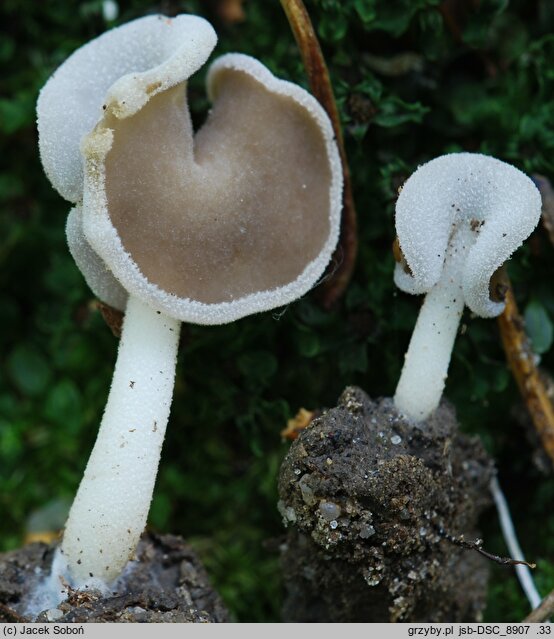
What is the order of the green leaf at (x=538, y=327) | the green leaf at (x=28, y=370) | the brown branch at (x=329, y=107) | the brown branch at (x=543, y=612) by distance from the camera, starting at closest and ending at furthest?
1. the brown branch at (x=543, y=612)
2. the brown branch at (x=329, y=107)
3. the green leaf at (x=538, y=327)
4. the green leaf at (x=28, y=370)

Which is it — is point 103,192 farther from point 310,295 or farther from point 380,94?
point 380,94

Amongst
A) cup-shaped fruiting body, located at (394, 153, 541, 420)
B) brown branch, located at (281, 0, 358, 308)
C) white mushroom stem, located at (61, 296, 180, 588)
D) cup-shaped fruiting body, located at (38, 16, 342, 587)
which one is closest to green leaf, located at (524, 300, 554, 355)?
cup-shaped fruiting body, located at (394, 153, 541, 420)

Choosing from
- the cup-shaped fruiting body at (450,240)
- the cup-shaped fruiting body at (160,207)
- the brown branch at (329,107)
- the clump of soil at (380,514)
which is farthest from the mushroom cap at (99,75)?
the clump of soil at (380,514)

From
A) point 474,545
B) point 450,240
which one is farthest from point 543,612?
point 450,240

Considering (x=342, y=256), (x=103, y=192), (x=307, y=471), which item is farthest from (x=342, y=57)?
(x=307, y=471)

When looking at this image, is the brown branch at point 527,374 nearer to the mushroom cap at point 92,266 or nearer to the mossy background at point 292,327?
the mossy background at point 292,327

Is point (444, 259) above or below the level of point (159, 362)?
above

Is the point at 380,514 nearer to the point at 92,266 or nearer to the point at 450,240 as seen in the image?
the point at 450,240
